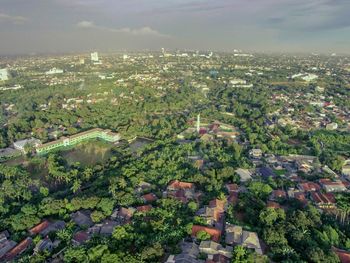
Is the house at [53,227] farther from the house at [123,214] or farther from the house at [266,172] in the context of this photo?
the house at [266,172]

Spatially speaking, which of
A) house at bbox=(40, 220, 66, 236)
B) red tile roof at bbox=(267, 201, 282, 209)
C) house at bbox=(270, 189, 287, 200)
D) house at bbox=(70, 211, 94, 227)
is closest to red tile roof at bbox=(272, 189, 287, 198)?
house at bbox=(270, 189, 287, 200)

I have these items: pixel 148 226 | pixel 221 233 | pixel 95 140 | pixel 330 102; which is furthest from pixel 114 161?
pixel 330 102

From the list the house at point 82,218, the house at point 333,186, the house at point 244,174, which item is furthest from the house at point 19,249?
the house at point 333,186

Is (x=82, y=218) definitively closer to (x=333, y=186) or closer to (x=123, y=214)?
(x=123, y=214)

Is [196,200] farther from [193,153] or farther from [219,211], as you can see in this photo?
[193,153]

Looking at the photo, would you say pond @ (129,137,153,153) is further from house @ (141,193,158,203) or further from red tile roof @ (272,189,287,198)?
red tile roof @ (272,189,287,198)
